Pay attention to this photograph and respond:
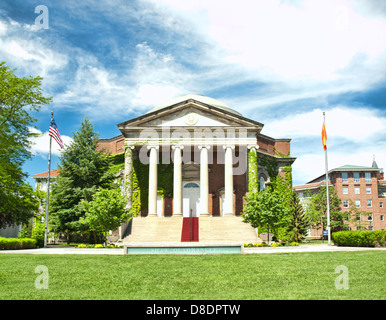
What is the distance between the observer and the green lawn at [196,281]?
930 cm

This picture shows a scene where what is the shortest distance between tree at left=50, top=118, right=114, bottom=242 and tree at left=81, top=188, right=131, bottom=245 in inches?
207

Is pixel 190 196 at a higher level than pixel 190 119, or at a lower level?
lower

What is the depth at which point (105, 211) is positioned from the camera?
107ft

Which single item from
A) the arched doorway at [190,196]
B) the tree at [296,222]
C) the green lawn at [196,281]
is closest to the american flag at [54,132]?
the arched doorway at [190,196]

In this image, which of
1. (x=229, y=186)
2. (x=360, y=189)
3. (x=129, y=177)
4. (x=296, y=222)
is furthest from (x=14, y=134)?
(x=360, y=189)

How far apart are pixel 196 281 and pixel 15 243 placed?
2424 cm

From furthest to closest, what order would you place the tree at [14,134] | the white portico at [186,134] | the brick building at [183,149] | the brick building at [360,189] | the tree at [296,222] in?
1. the brick building at [360,189]
2. the tree at [296,222]
3. the white portico at [186,134]
4. the brick building at [183,149]
5. the tree at [14,134]

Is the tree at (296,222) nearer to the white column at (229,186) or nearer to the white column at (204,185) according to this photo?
the white column at (229,186)

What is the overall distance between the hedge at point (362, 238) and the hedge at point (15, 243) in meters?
26.1

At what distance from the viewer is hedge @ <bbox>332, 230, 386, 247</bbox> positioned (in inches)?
1151

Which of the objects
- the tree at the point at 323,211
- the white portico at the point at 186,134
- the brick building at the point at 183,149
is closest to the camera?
the brick building at the point at 183,149

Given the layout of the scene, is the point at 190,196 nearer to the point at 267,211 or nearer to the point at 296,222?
the point at 296,222
